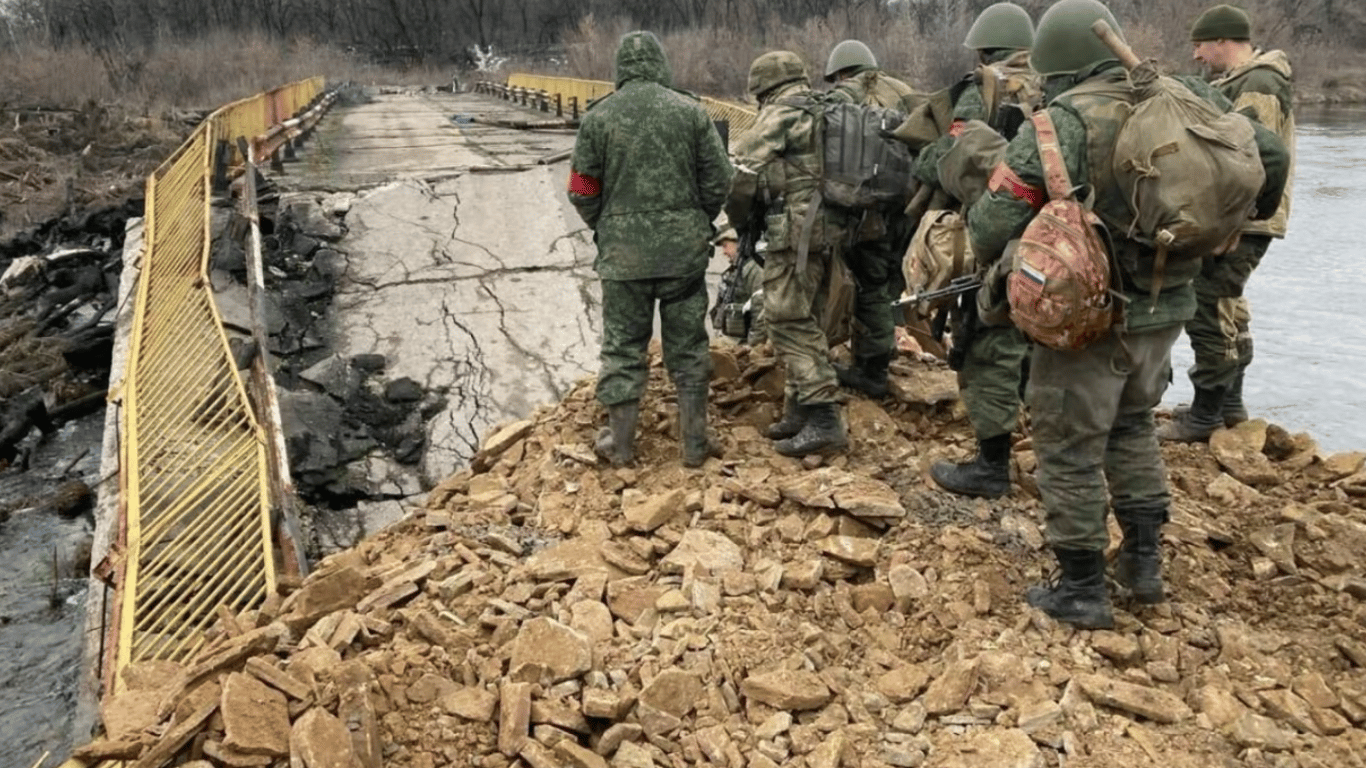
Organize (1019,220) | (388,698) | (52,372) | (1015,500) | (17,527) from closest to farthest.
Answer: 1. (388,698)
2. (1019,220)
3. (1015,500)
4. (17,527)
5. (52,372)

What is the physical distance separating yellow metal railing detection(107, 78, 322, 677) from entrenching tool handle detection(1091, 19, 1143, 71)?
3.46 m

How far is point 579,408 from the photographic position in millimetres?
4777

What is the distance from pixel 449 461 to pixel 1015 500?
3072 mm

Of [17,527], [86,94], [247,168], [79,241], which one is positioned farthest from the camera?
[86,94]

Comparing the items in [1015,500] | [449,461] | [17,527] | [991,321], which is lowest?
[17,527]

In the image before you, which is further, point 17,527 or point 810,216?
point 17,527

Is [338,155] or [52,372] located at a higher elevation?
[338,155]

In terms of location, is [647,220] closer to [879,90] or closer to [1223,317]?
[879,90]

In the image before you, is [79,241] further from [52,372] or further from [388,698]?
[388,698]

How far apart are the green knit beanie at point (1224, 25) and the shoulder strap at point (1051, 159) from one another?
90.5 inches

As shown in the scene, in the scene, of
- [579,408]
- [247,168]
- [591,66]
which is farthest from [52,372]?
[591,66]

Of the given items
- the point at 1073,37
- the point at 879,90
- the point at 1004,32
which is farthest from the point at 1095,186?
the point at 879,90

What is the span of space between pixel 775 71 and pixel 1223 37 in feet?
6.91

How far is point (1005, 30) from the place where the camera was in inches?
A: 152
